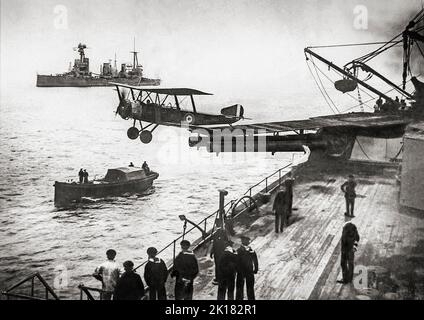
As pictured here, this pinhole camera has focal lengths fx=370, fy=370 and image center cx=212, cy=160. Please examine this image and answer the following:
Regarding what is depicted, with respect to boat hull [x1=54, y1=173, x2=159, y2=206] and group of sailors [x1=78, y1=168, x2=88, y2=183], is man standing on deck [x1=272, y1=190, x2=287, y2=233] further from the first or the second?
group of sailors [x1=78, y1=168, x2=88, y2=183]

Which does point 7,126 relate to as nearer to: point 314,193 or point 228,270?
point 314,193

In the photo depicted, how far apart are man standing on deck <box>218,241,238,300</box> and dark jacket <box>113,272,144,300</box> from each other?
160 cm

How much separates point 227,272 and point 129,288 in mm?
1894

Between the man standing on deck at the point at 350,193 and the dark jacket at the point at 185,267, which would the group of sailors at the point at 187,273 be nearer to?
the dark jacket at the point at 185,267

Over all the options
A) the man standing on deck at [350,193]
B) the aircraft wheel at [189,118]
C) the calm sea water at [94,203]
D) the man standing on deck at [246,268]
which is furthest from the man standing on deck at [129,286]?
the aircraft wheel at [189,118]

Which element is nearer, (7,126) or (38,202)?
(38,202)

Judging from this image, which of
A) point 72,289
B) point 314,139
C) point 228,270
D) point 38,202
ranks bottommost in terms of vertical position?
point 72,289

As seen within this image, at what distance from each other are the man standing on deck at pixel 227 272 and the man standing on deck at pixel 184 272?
1.73 ft

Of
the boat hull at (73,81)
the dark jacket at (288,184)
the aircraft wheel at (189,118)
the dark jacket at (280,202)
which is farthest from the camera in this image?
the boat hull at (73,81)

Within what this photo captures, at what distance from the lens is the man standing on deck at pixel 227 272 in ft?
23.9

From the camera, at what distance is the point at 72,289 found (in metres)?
16.2

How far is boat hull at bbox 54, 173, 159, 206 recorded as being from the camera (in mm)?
26609

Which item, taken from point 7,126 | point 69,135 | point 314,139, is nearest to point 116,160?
point 69,135
